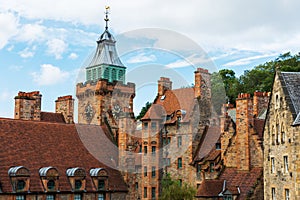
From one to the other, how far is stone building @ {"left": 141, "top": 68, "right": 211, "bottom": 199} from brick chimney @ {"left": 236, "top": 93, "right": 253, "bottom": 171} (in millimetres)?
7050

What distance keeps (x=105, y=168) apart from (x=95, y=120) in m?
9.84

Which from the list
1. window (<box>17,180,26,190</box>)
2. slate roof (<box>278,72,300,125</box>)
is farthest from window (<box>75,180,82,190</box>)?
slate roof (<box>278,72,300,125</box>)

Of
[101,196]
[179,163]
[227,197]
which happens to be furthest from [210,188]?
[101,196]

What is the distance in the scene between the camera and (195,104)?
53719 millimetres

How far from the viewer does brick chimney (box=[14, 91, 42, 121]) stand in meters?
56.6

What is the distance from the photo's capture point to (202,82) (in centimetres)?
5500

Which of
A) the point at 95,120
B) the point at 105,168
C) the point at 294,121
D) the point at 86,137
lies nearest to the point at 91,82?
the point at 95,120

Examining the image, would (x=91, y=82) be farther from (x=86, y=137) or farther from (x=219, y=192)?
(x=219, y=192)

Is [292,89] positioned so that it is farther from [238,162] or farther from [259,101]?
[259,101]

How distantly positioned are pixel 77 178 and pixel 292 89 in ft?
71.3

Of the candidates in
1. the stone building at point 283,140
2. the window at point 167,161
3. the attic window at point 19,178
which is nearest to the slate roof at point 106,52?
the window at point 167,161

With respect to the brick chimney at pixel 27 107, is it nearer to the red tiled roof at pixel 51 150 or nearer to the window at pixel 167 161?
the red tiled roof at pixel 51 150

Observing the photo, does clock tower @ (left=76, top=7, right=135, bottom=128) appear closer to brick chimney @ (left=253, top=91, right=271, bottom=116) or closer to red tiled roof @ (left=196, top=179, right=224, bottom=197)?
brick chimney @ (left=253, top=91, right=271, bottom=116)

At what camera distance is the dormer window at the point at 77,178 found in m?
48.5
